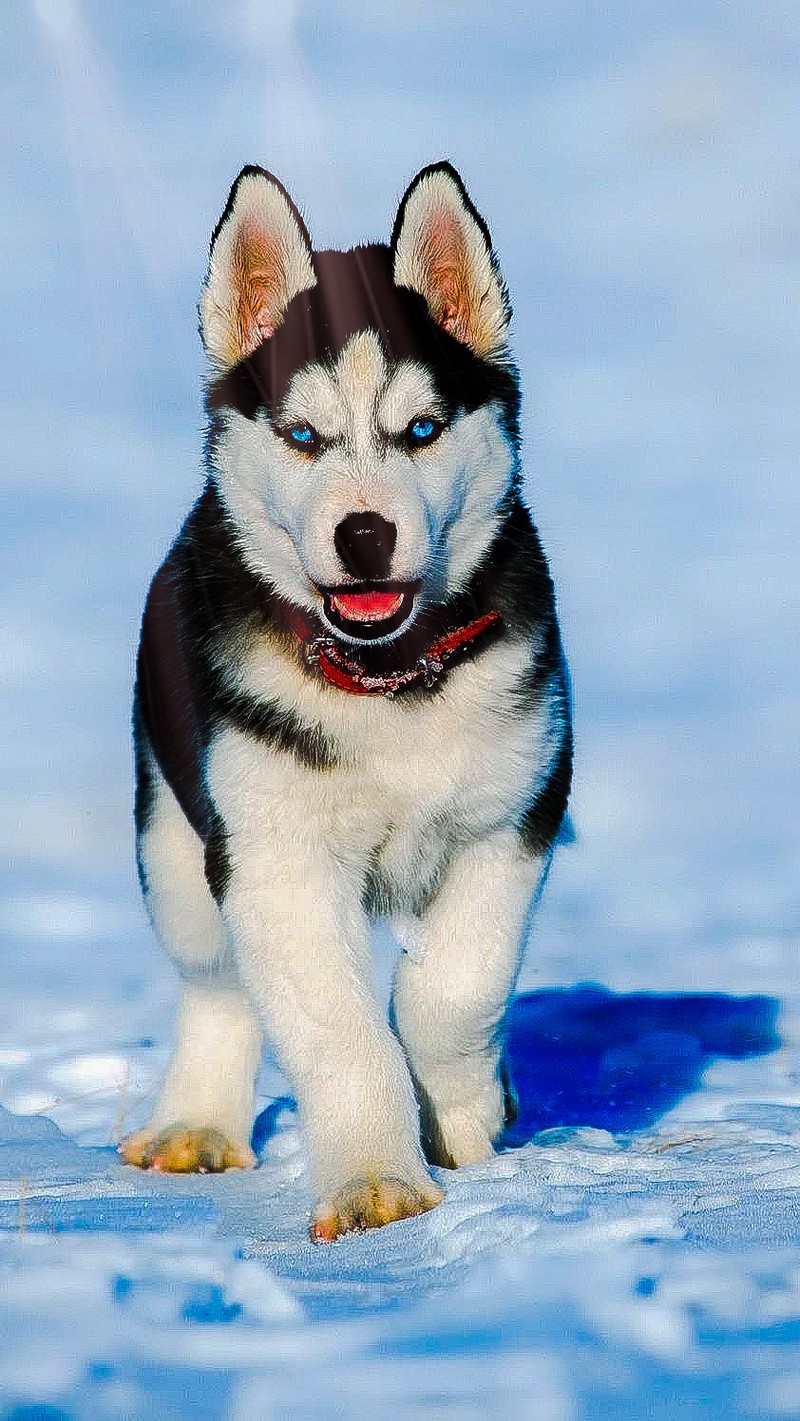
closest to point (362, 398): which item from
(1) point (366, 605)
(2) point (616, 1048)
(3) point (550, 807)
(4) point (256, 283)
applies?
(1) point (366, 605)

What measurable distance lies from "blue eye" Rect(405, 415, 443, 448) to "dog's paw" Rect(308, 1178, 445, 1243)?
1.59 metres

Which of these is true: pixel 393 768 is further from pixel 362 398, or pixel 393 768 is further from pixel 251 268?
pixel 251 268

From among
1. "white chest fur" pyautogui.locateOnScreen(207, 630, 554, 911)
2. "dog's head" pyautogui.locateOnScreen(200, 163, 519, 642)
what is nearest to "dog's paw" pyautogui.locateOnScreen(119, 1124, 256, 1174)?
"white chest fur" pyautogui.locateOnScreen(207, 630, 554, 911)

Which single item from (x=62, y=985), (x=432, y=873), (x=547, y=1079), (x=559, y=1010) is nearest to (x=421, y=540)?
(x=432, y=873)

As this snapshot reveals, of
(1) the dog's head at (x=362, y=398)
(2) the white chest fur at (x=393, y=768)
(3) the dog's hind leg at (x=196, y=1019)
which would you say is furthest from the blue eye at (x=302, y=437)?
(3) the dog's hind leg at (x=196, y=1019)

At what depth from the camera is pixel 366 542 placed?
12.3 ft

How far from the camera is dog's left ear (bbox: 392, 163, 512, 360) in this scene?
4320 mm

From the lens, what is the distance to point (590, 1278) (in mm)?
2920

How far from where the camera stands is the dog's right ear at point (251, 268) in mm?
4320

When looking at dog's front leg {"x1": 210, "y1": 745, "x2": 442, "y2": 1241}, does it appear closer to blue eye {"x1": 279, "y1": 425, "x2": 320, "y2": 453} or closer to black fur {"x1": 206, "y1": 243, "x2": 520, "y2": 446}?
blue eye {"x1": 279, "y1": 425, "x2": 320, "y2": 453}

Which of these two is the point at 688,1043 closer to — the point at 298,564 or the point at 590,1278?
the point at 298,564

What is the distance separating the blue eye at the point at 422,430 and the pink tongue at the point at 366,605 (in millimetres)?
376

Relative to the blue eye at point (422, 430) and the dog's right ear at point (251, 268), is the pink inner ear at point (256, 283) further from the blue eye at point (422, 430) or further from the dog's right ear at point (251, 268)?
the blue eye at point (422, 430)

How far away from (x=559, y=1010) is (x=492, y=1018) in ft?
6.38
